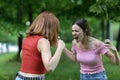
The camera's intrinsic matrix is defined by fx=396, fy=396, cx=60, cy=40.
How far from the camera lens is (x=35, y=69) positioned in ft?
13.5

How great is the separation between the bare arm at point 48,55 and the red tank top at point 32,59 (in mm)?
71

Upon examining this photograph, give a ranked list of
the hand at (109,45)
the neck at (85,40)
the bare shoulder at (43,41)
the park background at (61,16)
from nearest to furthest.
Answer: the bare shoulder at (43,41) < the hand at (109,45) < the neck at (85,40) < the park background at (61,16)

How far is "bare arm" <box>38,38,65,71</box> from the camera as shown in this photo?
12.6 ft

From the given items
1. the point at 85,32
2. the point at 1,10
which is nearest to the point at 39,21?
the point at 85,32

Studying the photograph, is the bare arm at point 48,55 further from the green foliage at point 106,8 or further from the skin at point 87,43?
the green foliage at point 106,8

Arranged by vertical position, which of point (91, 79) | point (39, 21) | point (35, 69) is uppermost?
point (39, 21)

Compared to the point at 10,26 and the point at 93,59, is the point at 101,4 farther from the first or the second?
the point at 10,26

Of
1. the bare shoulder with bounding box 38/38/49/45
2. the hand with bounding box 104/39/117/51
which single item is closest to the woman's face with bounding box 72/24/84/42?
the hand with bounding box 104/39/117/51

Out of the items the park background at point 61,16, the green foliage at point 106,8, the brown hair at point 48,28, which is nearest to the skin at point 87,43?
the brown hair at point 48,28

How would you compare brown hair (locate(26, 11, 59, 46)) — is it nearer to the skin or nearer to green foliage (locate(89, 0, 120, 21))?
the skin

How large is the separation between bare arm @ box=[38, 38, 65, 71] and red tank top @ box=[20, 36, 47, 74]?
0.07 meters

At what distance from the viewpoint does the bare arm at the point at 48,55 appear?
385 cm

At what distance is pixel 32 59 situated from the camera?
4.12m

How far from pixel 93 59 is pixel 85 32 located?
381mm
